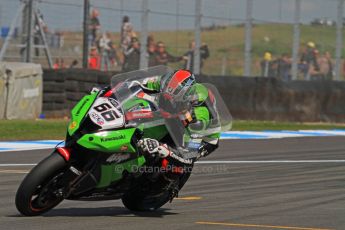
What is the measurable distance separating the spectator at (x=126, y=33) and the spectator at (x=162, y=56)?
0.73m

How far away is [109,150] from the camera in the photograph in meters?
7.64

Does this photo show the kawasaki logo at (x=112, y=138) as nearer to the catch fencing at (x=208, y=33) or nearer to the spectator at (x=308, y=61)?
the catch fencing at (x=208, y=33)

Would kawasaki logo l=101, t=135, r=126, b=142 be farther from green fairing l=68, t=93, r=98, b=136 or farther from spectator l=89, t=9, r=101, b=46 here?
spectator l=89, t=9, r=101, b=46

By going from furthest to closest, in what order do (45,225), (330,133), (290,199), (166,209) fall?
(330,133) < (290,199) < (166,209) < (45,225)

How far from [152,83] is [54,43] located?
13.6 m

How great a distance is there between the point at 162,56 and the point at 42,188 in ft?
49.6

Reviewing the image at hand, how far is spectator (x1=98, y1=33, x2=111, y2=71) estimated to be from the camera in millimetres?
21688

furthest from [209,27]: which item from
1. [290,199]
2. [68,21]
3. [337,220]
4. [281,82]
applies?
[337,220]

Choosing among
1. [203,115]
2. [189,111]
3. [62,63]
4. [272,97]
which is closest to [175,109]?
[189,111]

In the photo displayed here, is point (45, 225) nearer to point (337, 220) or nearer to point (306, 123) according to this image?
point (337, 220)

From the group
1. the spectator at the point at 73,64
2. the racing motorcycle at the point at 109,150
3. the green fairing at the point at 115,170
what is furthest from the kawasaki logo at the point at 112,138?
the spectator at the point at 73,64

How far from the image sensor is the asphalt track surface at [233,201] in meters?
7.62

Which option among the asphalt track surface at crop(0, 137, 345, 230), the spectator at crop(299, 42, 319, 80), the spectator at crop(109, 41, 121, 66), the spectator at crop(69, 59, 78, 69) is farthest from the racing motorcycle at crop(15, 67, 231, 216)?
the spectator at crop(299, 42, 319, 80)

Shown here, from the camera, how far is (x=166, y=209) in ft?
28.9
